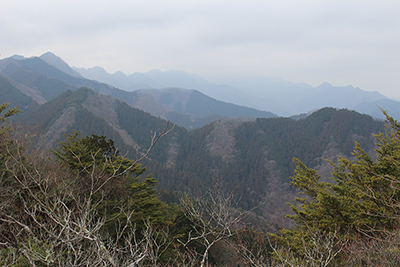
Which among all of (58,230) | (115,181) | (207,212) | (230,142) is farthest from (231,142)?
(58,230)

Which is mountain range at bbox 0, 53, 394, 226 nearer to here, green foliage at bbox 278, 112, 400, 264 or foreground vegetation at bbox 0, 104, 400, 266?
foreground vegetation at bbox 0, 104, 400, 266

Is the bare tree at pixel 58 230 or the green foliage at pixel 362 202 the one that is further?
the green foliage at pixel 362 202

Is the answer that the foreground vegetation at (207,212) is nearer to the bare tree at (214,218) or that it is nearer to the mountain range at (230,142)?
the bare tree at (214,218)

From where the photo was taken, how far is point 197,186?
85.7 meters

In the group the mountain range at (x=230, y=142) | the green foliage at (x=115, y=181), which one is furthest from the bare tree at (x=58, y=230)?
the mountain range at (x=230, y=142)

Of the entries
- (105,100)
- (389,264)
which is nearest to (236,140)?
(105,100)

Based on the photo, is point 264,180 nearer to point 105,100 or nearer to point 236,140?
point 236,140

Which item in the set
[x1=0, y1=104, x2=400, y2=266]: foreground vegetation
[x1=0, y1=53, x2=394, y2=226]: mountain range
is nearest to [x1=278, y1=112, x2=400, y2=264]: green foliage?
[x1=0, y1=104, x2=400, y2=266]: foreground vegetation

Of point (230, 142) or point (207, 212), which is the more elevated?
point (207, 212)

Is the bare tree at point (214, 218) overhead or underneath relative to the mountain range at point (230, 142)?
overhead

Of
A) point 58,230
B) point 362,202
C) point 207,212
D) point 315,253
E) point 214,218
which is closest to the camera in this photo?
point 214,218

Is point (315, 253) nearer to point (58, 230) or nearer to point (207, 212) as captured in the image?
point (207, 212)

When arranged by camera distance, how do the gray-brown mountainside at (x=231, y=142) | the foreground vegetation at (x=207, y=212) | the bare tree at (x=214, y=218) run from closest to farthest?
the bare tree at (x=214, y=218) → the foreground vegetation at (x=207, y=212) → the gray-brown mountainside at (x=231, y=142)

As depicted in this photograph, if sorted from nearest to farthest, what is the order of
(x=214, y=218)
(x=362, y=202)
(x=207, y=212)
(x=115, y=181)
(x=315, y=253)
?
(x=214, y=218) < (x=315, y=253) < (x=362, y=202) < (x=207, y=212) < (x=115, y=181)
